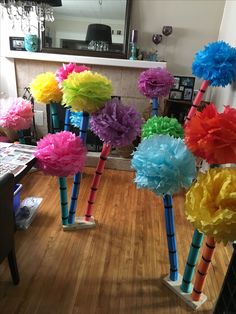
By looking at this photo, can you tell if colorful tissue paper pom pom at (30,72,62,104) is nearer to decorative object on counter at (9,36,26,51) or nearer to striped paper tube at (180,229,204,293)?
striped paper tube at (180,229,204,293)

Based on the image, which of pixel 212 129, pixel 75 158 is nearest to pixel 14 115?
pixel 75 158

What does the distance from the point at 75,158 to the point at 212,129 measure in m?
0.80

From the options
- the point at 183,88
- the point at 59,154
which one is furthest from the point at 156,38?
the point at 59,154

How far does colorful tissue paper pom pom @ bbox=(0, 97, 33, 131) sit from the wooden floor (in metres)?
0.80

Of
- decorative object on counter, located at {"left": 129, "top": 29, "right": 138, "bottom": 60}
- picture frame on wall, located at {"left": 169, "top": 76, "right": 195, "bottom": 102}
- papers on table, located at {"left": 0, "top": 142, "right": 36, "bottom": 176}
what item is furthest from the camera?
picture frame on wall, located at {"left": 169, "top": 76, "right": 195, "bottom": 102}

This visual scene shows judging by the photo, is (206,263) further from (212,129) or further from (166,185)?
(212,129)

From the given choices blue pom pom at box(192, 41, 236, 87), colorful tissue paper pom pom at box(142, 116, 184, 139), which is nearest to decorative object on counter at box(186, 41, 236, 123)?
blue pom pom at box(192, 41, 236, 87)

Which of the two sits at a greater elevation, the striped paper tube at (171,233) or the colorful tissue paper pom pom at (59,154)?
the colorful tissue paper pom pom at (59,154)

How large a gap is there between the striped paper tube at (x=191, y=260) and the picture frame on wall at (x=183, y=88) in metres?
2.00

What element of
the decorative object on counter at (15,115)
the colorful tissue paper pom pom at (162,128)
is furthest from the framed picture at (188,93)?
the decorative object on counter at (15,115)

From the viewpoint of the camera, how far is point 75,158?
1.45m

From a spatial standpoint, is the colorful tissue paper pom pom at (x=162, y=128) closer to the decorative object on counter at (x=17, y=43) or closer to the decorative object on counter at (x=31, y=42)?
the decorative object on counter at (x=31, y=42)

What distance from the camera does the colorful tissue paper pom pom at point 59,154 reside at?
1.40 meters

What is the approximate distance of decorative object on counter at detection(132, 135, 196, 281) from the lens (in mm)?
1024
